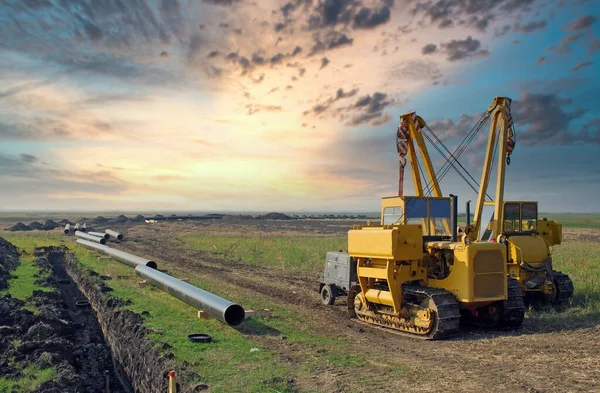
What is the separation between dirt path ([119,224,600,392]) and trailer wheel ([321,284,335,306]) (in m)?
0.32

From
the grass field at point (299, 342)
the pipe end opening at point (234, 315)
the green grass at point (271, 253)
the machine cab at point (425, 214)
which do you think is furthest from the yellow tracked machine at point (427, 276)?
the green grass at point (271, 253)

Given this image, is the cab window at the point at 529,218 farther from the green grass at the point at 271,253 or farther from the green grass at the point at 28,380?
the green grass at the point at 28,380

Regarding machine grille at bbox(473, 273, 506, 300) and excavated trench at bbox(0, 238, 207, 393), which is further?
machine grille at bbox(473, 273, 506, 300)

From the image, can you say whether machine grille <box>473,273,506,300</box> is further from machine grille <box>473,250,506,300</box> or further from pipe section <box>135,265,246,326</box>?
pipe section <box>135,265,246,326</box>

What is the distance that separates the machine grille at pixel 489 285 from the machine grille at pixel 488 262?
13 cm

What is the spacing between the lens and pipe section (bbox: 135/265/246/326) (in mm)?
13258

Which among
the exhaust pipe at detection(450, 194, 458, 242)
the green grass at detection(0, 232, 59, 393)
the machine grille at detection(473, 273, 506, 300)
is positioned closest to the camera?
the green grass at detection(0, 232, 59, 393)

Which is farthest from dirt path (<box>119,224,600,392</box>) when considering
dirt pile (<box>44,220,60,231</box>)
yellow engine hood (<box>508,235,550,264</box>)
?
dirt pile (<box>44,220,60,231</box>)

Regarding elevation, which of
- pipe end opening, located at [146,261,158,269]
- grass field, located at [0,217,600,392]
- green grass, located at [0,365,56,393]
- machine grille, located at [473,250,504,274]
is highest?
machine grille, located at [473,250,504,274]

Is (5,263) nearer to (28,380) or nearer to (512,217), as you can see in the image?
(28,380)

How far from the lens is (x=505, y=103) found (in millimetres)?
16828

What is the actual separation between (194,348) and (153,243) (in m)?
33.2

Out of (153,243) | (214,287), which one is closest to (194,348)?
(214,287)

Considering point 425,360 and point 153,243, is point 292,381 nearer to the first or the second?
point 425,360
